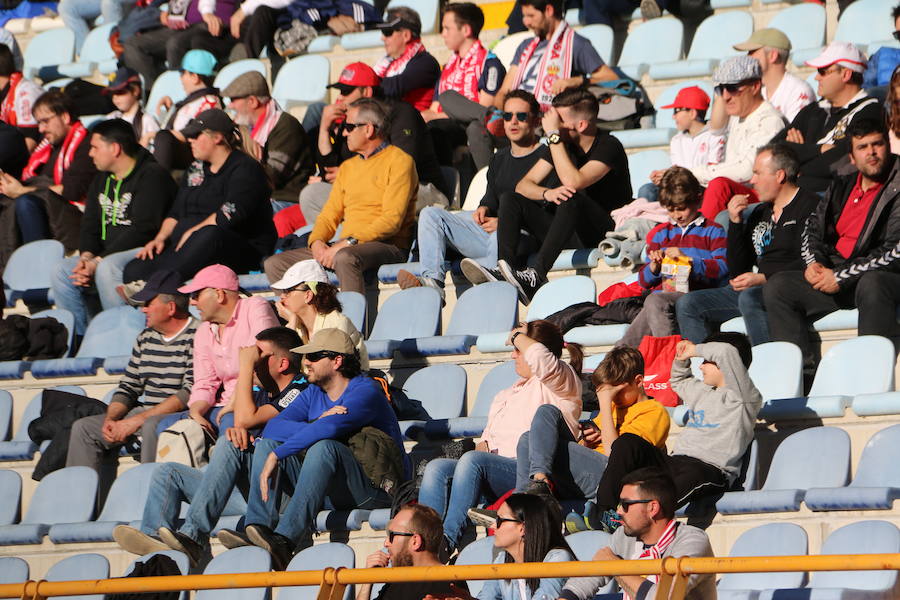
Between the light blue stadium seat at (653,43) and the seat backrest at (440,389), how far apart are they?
9.91ft

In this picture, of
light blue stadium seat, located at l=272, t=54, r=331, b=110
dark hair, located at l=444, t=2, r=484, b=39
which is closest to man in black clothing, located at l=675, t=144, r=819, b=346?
dark hair, located at l=444, t=2, r=484, b=39

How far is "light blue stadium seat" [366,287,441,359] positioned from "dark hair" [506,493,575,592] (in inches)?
88.7

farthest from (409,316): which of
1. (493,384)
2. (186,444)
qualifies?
(186,444)

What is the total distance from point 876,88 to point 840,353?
2355mm

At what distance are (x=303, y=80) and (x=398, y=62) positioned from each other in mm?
1080

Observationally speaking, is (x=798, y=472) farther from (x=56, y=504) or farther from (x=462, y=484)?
(x=56, y=504)

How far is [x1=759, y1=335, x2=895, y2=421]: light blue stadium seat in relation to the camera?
5820mm

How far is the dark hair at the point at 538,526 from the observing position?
5.05 metres

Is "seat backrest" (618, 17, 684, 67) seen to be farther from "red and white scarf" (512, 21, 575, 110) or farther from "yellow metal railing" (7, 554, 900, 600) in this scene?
"yellow metal railing" (7, 554, 900, 600)

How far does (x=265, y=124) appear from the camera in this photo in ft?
30.1

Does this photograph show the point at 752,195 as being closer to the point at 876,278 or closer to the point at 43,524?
the point at 876,278

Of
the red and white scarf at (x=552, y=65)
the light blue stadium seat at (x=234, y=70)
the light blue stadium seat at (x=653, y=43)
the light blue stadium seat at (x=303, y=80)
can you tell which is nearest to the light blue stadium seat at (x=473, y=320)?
the red and white scarf at (x=552, y=65)

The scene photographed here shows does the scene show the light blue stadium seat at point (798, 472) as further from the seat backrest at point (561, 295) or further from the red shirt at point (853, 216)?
the seat backrest at point (561, 295)

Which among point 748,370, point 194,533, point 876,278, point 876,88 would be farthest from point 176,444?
point 876,88
